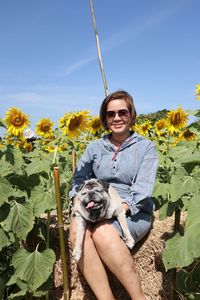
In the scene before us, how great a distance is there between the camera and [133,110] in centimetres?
307

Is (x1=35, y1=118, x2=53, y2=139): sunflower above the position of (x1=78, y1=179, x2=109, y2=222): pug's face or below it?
above

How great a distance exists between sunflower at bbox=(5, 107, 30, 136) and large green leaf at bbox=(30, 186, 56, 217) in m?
1.21

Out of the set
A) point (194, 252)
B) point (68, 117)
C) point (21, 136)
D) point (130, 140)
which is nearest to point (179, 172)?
point (130, 140)

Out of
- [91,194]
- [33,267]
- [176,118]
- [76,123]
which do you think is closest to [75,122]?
[76,123]

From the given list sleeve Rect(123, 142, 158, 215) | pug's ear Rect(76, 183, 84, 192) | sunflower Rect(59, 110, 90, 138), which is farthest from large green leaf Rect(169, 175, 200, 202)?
sunflower Rect(59, 110, 90, 138)

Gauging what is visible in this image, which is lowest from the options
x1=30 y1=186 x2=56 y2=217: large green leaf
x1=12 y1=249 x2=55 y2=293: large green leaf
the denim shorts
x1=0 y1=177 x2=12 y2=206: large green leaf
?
x1=12 y1=249 x2=55 y2=293: large green leaf

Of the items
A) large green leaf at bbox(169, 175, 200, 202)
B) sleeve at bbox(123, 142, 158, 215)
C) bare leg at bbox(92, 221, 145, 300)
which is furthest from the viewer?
sleeve at bbox(123, 142, 158, 215)

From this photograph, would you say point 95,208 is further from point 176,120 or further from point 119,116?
point 176,120

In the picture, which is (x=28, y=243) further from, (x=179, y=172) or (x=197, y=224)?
(x=197, y=224)

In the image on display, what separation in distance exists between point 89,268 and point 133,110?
116 cm

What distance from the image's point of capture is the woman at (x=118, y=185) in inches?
99.7

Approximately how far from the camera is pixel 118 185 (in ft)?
9.59

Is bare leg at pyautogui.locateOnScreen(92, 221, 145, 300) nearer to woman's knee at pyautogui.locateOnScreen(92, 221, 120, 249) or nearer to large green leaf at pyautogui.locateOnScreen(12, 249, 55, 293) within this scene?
woman's knee at pyautogui.locateOnScreen(92, 221, 120, 249)

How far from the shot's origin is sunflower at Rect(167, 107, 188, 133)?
15.2 ft
